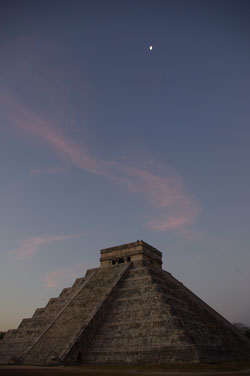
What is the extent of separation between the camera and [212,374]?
14.9 m

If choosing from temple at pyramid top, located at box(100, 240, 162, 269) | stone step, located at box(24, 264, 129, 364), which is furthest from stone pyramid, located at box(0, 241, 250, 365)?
temple at pyramid top, located at box(100, 240, 162, 269)

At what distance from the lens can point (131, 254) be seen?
32750 millimetres

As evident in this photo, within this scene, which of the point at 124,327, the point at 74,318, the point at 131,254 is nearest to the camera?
the point at 124,327

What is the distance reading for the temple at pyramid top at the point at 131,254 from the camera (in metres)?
32.4

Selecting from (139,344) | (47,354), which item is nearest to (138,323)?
(139,344)

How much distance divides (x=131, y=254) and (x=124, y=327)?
1113 centimetres

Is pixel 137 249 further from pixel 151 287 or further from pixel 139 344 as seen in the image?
pixel 139 344

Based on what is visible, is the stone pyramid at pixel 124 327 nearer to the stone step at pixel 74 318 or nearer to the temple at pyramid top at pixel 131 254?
the stone step at pixel 74 318

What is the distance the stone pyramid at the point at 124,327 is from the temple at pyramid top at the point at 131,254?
120 mm

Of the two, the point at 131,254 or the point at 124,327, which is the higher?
the point at 131,254

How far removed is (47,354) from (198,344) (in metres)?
10.4

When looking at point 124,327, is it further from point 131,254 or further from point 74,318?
point 131,254

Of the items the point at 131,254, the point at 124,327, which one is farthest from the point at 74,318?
the point at 131,254

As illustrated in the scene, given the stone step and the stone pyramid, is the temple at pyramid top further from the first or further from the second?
the stone step
